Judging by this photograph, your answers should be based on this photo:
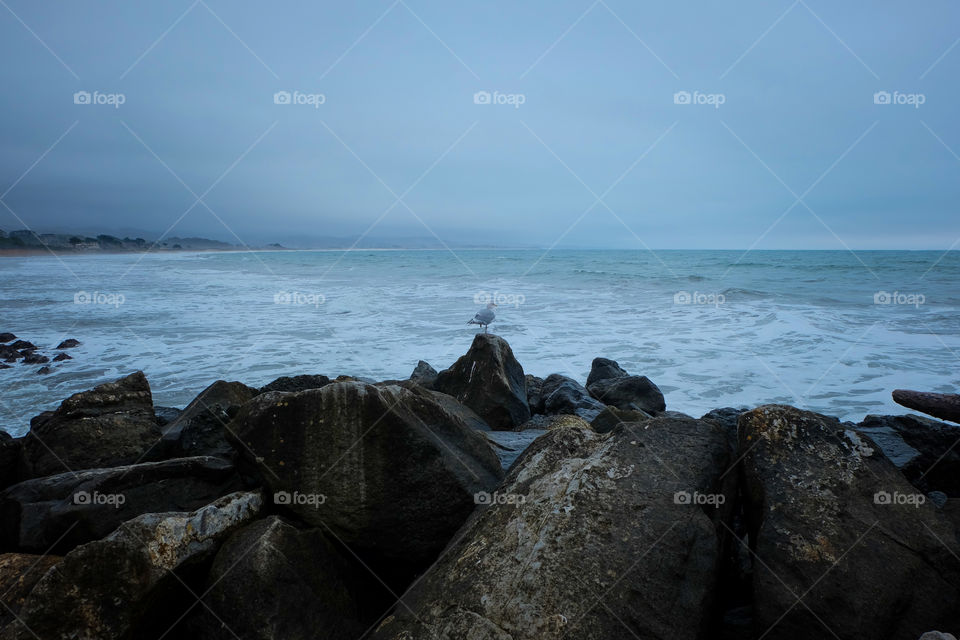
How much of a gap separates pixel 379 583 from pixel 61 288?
3140 cm

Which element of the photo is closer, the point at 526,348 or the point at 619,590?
the point at 619,590

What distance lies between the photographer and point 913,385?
1055 cm

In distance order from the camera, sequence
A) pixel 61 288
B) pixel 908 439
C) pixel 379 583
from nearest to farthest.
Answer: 1. pixel 379 583
2. pixel 908 439
3. pixel 61 288

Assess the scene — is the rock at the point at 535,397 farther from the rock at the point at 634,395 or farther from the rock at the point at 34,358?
the rock at the point at 34,358

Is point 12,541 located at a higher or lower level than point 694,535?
lower

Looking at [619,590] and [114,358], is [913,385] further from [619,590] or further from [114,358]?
[114,358]

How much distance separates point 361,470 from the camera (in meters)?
3.51

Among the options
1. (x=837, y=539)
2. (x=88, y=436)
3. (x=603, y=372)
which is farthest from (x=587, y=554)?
(x=603, y=372)

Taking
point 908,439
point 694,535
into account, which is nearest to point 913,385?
point 908,439

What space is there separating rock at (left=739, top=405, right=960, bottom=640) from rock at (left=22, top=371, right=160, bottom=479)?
495cm
